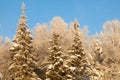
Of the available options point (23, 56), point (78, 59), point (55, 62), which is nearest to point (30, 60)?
point (23, 56)

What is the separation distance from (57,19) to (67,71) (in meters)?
64.8

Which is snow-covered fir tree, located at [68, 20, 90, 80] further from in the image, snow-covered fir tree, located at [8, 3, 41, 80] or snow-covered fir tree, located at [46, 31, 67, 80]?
snow-covered fir tree, located at [8, 3, 41, 80]

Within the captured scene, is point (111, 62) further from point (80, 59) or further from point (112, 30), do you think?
point (80, 59)

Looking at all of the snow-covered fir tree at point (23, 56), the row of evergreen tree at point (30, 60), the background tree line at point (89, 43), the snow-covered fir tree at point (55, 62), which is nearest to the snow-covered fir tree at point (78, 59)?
the row of evergreen tree at point (30, 60)

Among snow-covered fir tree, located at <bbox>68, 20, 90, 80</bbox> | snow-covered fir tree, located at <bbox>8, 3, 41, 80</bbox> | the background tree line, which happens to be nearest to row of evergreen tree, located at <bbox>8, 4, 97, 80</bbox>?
snow-covered fir tree, located at <bbox>8, 3, 41, 80</bbox>

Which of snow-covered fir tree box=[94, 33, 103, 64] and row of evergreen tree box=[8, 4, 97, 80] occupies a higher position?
snow-covered fir tree box=[94, 33, 103, 64]

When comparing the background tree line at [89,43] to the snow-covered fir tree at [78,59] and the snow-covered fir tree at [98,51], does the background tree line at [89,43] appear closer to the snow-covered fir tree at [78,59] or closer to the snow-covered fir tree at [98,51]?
the snow-covered fir tree at [98,51]

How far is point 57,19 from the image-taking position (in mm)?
93625

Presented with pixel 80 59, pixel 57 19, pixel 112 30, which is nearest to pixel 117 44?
pixel 112 30

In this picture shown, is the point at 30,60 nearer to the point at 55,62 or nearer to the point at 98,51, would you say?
the point at 55,62

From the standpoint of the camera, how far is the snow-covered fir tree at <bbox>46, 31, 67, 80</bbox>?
1140 inches

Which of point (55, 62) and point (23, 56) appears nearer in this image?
point (23, 56)

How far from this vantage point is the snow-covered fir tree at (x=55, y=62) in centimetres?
2895

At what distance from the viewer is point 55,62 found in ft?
95.7
